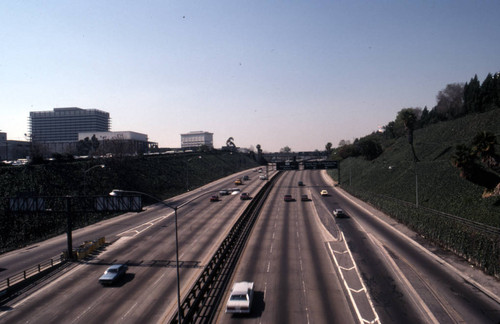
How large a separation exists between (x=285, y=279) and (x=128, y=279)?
1412 cm

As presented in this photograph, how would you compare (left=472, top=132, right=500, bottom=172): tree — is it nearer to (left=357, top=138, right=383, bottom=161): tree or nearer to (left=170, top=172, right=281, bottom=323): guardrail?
(left=170, top=172, right=281, bottom=323): guardrail

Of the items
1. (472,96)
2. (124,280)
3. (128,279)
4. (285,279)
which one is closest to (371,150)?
Result: (472,96)

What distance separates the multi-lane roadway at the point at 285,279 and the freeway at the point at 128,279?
86 mm

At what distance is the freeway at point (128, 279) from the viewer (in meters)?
23.3

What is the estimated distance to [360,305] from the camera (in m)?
23.2

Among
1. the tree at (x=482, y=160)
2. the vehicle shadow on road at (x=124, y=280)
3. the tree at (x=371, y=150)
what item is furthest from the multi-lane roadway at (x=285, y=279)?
the tree at (x=371, y=150)

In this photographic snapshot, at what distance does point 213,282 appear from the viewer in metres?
28.1

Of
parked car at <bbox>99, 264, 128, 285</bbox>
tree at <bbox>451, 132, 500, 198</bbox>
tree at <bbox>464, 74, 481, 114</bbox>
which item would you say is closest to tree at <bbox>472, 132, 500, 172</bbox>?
tree at <bbox>451, 132, 500, 198</bbox>

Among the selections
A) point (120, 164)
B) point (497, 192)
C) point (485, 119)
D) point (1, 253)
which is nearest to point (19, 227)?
point (1, 253)

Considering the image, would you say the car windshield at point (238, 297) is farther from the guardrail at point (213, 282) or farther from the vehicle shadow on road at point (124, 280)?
the vehicle shadow on road at point (124, 280)

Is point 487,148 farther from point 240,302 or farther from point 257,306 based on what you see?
point 240,302

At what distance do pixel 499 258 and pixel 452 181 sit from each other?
103 feet

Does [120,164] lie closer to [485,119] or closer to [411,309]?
[411,309]

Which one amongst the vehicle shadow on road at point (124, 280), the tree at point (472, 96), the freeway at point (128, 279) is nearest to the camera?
the freeway at point (128, 279)
